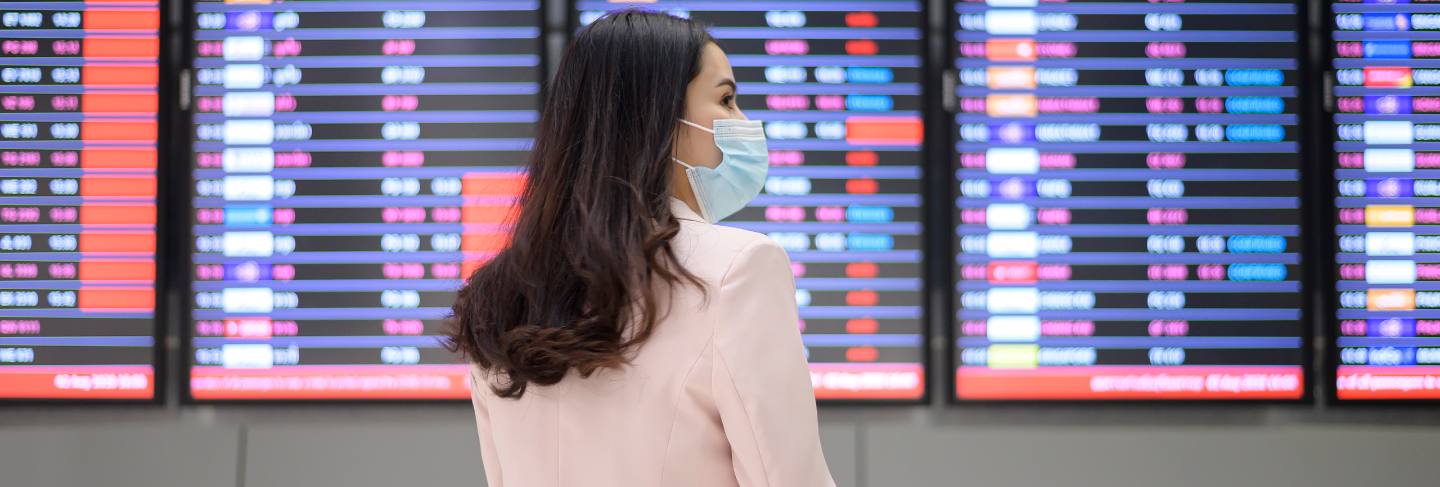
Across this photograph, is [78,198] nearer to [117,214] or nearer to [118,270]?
[117,214]

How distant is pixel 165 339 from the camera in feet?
9.27

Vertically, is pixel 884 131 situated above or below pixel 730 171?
above

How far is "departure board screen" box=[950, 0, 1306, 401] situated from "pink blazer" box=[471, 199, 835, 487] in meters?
1.73

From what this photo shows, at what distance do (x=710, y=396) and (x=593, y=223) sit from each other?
0.71ft

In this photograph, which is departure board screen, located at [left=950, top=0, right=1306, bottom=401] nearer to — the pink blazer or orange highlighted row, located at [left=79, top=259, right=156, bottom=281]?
the pink blazer

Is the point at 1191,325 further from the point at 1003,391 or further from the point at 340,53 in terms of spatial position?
the point at 340,53

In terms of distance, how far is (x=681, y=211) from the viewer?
1266 mm

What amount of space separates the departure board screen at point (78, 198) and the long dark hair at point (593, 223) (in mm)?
1886

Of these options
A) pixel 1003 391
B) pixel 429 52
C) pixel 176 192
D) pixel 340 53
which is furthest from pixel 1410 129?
pixel 176 192

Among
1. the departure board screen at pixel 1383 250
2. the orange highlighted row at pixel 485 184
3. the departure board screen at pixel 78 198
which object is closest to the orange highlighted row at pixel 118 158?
the departure board screen at pixel 78 198

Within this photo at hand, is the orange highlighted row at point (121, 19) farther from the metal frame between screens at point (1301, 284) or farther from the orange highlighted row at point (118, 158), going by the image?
the metal frame between screens at point (1301, 284)

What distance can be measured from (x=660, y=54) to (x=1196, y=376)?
6.73 ft

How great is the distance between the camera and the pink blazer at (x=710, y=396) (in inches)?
44.6

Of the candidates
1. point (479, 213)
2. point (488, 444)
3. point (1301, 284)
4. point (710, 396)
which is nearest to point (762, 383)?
point (710, 396)
